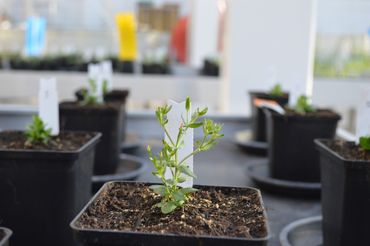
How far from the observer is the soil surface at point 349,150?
4.59ft

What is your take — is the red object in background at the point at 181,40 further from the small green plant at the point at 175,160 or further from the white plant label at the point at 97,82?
the small green plant at the point at 175,160

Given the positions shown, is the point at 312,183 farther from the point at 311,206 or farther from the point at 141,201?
A: the point at 141,201

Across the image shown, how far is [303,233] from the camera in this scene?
1530 mm

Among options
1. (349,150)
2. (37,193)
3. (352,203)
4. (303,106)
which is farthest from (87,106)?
(352,203)

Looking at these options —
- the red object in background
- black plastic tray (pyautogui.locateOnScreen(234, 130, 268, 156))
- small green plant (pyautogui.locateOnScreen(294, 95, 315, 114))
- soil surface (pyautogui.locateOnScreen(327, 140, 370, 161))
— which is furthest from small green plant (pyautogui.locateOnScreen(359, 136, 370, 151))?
the red object in background

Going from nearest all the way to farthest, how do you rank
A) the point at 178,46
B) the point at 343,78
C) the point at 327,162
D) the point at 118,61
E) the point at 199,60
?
the point at 327,162 → the point at 118,61 → the point at 343,78 → the point at 199,60 → the point at 178,46

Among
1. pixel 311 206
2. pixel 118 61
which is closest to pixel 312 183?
pixel 311 206

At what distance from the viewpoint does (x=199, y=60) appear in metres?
8.84

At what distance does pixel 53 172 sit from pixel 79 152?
0.09 m

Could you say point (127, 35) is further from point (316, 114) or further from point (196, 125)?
point (196, 125)

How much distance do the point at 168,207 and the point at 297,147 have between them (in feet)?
3.83

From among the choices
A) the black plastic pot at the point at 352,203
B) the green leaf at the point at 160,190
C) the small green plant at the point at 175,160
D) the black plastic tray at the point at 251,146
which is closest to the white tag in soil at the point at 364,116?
the black plastic pot at the point at 352,203

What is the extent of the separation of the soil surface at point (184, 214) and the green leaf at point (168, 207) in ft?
0.04

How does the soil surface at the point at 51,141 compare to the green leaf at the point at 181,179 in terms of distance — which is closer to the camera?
the green leaf at the point at 181,179
